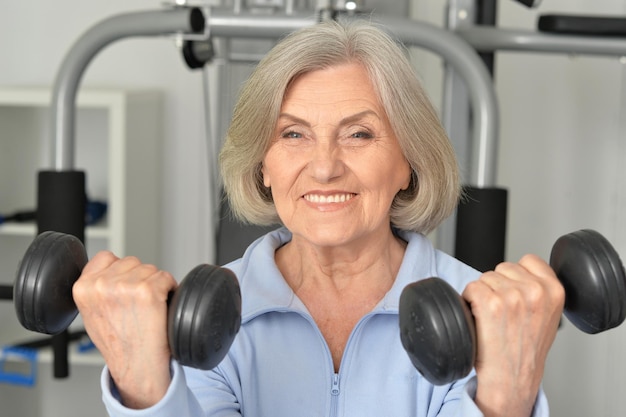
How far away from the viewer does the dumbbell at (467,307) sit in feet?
3.30

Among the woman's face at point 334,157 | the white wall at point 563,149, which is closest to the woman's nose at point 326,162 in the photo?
the woman's face at point 334,157

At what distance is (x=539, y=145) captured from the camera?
2.95 m

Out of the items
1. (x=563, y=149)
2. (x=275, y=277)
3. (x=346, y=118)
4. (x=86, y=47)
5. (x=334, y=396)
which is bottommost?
(x=334, y=396)

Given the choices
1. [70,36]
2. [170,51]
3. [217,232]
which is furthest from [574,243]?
[70,36]

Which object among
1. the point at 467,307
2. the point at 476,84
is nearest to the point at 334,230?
the point at 467,307

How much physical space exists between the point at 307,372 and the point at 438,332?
0.38 metres

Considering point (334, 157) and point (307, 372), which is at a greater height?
point (334, 157)

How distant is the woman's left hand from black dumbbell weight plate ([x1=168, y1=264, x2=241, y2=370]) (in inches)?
10.5

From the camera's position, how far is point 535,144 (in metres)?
2.95

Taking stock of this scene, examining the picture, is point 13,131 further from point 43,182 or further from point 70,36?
point 43,182

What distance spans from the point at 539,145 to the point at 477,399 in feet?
6.39

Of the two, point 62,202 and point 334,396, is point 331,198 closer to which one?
point 334,396

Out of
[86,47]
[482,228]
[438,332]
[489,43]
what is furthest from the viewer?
[489,43]

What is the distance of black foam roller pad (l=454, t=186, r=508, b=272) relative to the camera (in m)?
1.85
